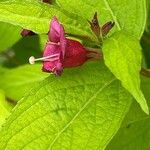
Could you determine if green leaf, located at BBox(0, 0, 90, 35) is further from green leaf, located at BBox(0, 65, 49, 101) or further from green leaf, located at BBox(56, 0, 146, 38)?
green leaf, located at BBox(0, 65, 49, 101)

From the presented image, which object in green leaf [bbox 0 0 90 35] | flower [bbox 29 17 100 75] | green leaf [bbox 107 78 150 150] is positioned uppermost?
green leaf [bbox 0 0 90 35]

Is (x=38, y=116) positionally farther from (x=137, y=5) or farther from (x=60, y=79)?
(x=137, y=5)

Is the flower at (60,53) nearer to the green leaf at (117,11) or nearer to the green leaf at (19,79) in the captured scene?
the green leaf at (117,11)

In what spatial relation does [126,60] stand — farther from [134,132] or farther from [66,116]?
[134,132]

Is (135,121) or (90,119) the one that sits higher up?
(90,119)

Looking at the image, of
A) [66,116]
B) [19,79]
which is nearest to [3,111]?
[19,79]

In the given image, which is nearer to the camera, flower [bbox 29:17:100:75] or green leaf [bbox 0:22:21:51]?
flower [bbox 29:17:100:75]

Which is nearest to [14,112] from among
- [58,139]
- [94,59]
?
[58,139]

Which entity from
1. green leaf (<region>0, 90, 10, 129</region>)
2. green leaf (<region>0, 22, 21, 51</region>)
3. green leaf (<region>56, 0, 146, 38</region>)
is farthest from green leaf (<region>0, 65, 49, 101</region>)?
green leaf (<region>56, 0, 146, 38</region>)
